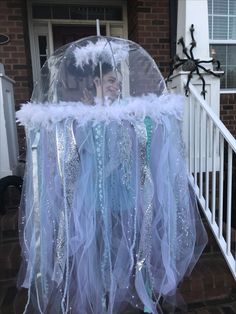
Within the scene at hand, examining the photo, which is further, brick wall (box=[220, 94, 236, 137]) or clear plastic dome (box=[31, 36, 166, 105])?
brick wall (box=[220, 94, 236, 137])

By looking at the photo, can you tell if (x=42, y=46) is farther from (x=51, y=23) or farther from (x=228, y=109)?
(x=228, y=109)

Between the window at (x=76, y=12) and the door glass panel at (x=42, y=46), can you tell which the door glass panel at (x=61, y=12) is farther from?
the door glass panel at (x=42, y=46)

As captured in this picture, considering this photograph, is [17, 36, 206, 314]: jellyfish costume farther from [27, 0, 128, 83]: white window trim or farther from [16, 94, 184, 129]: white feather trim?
[27, 0, 128, 83]: white window trim

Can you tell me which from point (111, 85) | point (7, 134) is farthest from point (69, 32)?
point (111, 85)

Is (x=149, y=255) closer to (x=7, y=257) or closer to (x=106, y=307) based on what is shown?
(x=106, y=307)

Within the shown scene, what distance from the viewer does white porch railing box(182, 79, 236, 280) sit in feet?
7.16

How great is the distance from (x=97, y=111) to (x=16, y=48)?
3090mm

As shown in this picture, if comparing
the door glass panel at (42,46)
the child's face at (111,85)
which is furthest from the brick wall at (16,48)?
the child's face at (111,85)

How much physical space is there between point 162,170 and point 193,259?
2.33ft

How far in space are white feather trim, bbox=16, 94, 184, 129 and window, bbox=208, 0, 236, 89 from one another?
3.10 m

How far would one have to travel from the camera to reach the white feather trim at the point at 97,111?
5.22ft

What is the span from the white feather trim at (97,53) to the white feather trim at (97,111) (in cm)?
28

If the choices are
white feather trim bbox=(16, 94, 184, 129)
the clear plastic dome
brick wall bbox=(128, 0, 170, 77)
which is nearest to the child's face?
the clear plastic dome

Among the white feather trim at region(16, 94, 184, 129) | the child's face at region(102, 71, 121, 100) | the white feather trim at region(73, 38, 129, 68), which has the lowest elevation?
the white feather trim at region(16, 94, 184, 129)
